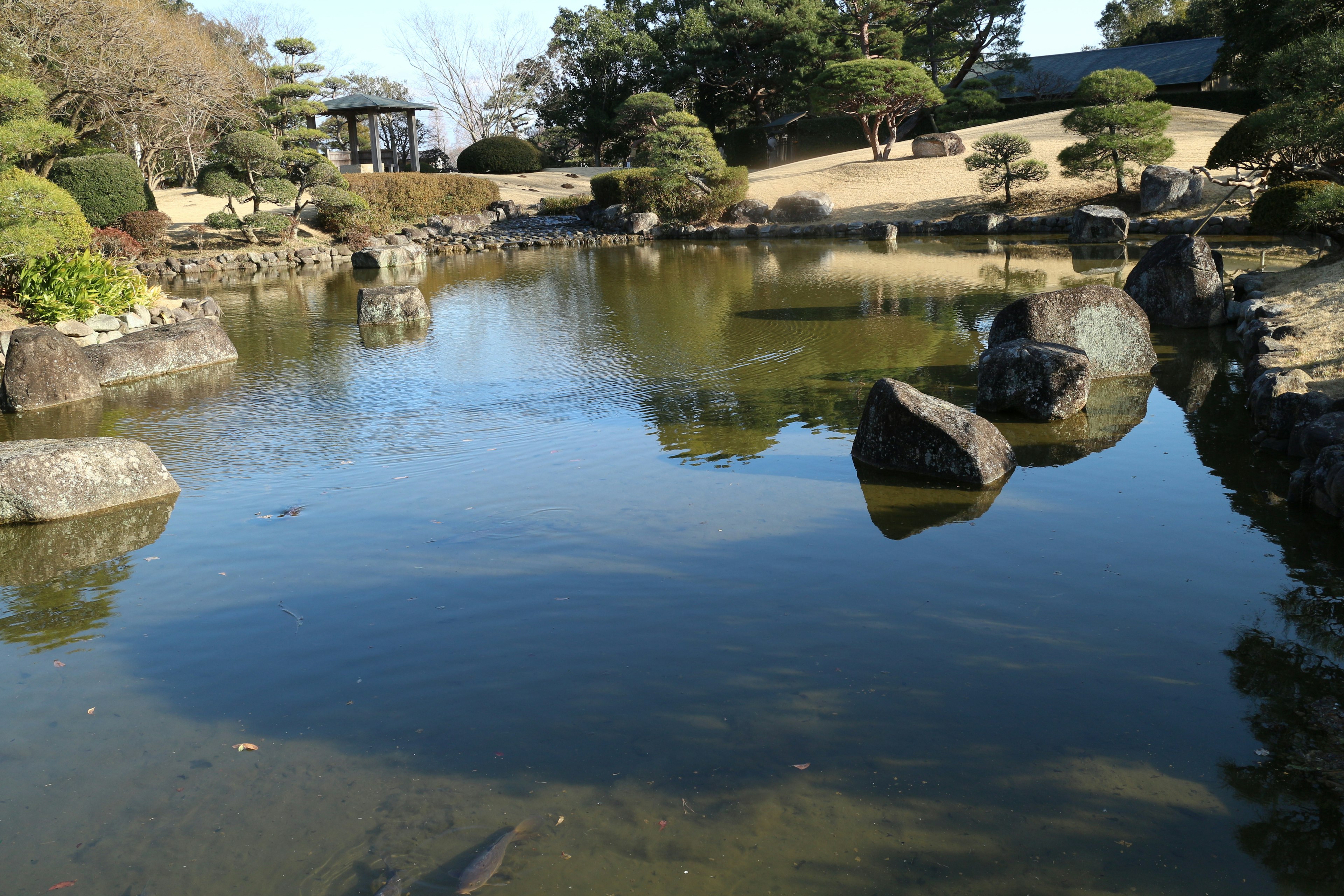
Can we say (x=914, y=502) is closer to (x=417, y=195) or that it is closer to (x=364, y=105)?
(x=417, y=195)

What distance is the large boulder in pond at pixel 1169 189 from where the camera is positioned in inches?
830

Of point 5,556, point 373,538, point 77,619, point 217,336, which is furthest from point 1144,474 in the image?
point 217,336

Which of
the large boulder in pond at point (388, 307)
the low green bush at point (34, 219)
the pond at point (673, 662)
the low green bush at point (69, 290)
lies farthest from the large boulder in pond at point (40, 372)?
the large boulder in pond at point (388, 307)

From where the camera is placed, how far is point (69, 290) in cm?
1112

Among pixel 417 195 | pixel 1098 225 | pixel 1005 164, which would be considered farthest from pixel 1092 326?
pixel 417 195

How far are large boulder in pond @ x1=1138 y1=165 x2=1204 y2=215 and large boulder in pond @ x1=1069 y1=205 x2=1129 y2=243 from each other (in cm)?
180

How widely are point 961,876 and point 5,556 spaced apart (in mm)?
5461

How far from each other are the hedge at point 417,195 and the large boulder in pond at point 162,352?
1922cm

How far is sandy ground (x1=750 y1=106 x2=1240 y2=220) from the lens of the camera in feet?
80.7

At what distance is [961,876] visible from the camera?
2592 mm

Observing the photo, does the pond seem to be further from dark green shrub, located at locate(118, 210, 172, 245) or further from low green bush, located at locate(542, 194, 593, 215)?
low green bush, located at locate(542, 194, 593, 215)

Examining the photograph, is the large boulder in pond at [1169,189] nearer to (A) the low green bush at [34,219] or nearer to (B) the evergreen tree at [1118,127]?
(B) the evergreen tree at [1118,127]

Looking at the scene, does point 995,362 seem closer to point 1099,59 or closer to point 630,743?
point 630,743

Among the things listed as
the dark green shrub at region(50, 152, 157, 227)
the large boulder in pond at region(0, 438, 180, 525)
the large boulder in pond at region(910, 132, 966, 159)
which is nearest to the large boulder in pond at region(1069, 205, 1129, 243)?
the large boulder in pond at region(910, 132, 966, 159)
